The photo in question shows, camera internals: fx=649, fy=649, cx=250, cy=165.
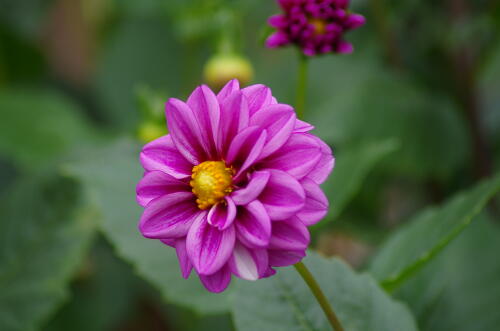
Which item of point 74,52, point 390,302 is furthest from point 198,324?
point 74,52

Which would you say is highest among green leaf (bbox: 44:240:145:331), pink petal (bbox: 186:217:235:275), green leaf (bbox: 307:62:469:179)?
pink petal (bbox: 186:217:235:275)

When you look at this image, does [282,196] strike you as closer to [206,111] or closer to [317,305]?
[206,111]

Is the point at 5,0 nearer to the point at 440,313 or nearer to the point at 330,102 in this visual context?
the point at 330,102

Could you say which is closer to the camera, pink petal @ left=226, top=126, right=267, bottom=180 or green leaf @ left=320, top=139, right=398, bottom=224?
pink petal @ left=226, top=126, right=267, bottom=180

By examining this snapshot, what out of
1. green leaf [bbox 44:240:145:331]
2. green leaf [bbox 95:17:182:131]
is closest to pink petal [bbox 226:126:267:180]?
green leaf [bbox 44:240:145:331]

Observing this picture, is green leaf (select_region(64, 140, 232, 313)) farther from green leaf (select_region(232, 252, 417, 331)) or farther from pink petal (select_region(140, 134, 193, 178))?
pink petal (select_region(140, 134, 193, 178))

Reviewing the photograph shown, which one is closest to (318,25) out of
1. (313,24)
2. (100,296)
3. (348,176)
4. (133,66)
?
(313,24)
